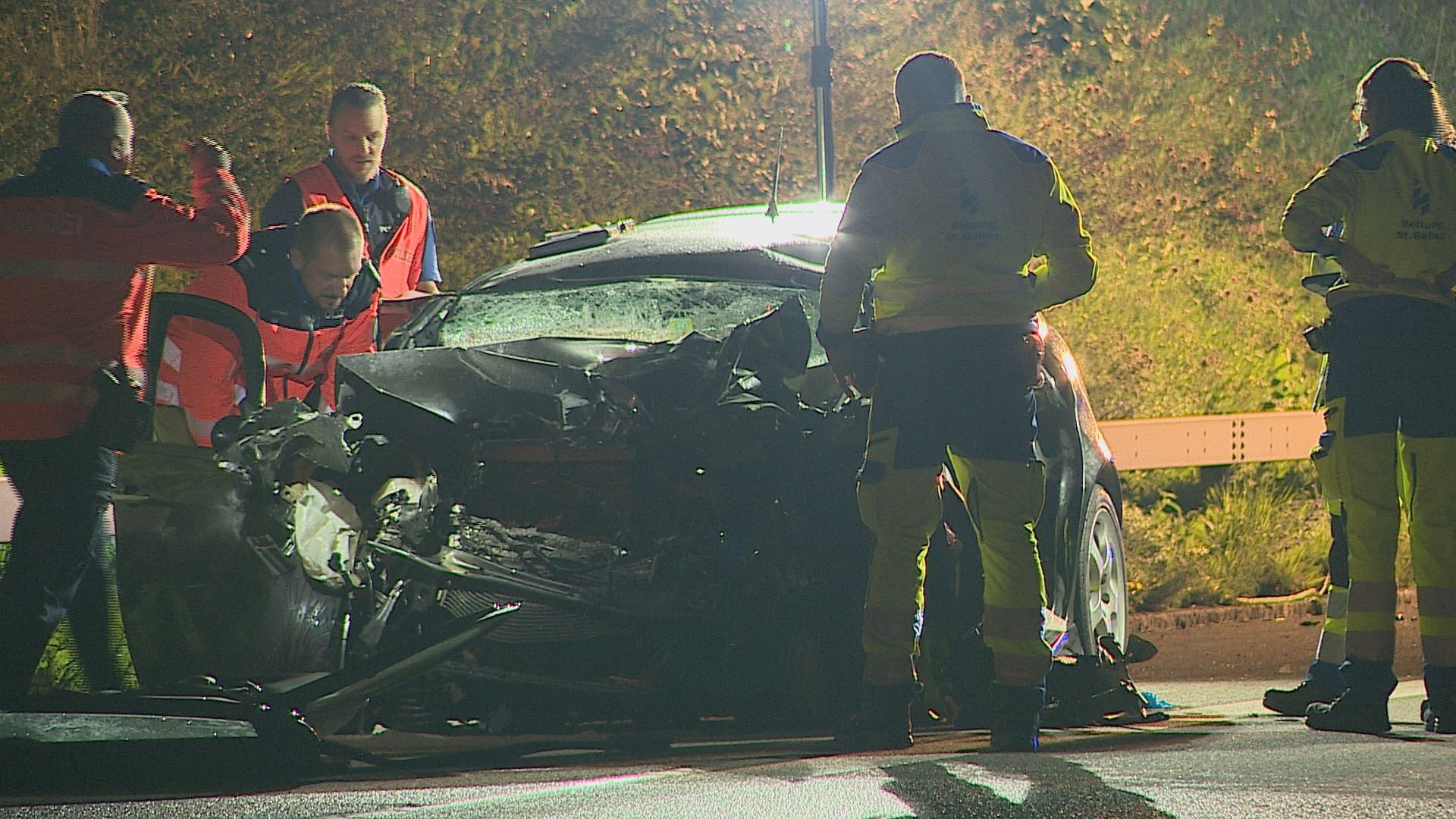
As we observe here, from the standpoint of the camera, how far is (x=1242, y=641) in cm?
711

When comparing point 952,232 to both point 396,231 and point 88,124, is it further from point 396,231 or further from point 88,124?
point 396,231

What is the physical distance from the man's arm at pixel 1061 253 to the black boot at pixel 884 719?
3.36 feet

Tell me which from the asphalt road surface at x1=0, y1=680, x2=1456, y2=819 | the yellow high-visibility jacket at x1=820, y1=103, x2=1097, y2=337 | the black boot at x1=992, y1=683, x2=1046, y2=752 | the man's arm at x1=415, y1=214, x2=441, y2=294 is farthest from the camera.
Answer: the man's arm at x1=415, y1=214, x2=441, y2=294

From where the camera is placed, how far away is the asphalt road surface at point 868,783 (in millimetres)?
3061

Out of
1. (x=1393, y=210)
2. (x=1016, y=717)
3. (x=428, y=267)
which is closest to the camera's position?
(x=1016, y=717)

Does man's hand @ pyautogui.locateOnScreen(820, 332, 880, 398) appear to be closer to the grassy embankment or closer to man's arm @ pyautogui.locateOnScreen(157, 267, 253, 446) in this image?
man's arm @ pyautogui.locateOnScreen(157, 267, 253, 446)

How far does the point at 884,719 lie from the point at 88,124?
2.84 metres

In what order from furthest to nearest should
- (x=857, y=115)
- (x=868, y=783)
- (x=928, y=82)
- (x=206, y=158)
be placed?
(x=857, y=115) < (x=206, y=158) < (x=928, y=82) < (x=868, y=783)

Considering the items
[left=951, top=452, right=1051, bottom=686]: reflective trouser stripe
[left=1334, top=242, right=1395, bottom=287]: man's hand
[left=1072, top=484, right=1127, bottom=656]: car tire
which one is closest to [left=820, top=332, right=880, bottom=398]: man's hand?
[left=951, top=452, right=1051, bottom=686]: reflective trouser stripe

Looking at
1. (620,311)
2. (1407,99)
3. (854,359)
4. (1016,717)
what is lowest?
(1016,717)

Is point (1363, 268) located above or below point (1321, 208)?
below

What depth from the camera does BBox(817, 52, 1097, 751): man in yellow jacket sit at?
12.7 feet

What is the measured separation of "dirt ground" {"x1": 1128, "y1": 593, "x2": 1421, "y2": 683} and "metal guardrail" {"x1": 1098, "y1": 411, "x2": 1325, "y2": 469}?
0.81 metres

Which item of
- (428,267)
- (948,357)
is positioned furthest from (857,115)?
(948,357)
